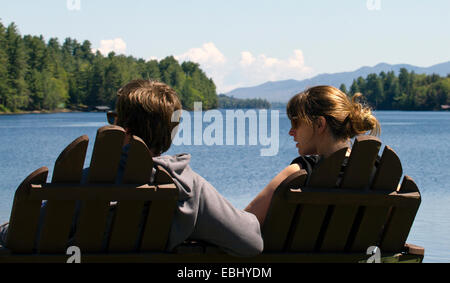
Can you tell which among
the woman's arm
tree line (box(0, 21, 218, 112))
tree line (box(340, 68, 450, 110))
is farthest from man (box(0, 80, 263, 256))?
tree line (box(340, 68, 450, 110))

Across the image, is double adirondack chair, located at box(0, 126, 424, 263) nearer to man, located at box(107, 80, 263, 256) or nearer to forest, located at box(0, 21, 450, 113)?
man, located at box(107, 80, 263, 256)

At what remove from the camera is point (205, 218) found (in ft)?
11.1

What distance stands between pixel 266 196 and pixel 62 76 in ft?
466

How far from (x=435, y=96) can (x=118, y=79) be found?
299ft

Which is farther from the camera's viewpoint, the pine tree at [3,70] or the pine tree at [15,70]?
the pine tree at [15,70]

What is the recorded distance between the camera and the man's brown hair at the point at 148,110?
3268 millimetres

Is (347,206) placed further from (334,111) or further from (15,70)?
(15,70)

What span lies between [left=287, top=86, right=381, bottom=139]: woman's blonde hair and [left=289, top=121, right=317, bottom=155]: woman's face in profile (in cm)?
3

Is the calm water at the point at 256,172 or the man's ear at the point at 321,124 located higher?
the man's ear at the point at 321,124

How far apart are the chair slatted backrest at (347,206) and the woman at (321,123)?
132 mm

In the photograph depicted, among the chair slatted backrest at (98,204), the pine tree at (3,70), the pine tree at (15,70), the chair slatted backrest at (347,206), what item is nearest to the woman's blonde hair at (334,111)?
the chair slatted backrest at (347,206)

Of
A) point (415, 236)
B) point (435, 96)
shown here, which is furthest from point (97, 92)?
point (415, 236)

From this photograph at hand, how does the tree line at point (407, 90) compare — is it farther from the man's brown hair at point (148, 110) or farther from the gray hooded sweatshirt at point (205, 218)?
the man's brown hair at point (148, 110)

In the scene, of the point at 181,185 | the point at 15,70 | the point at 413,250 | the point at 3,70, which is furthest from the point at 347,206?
the point at 15,70
